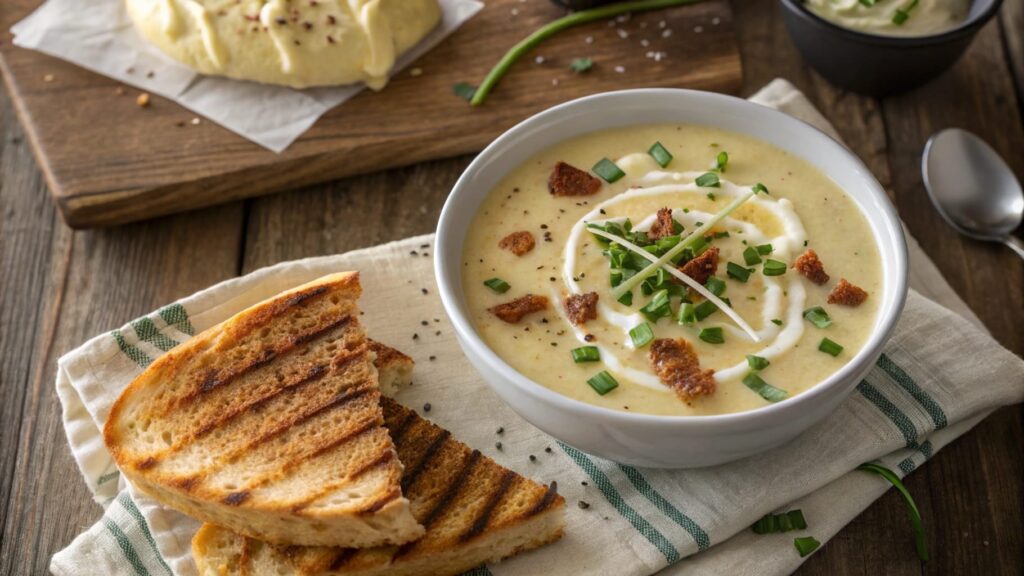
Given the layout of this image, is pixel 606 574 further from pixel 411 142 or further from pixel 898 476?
pixel 411 142

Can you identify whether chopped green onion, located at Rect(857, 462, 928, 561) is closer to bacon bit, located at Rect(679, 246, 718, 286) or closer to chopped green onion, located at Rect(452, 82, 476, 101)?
bacon bit, located at Rect(679, 246, 718, 286)

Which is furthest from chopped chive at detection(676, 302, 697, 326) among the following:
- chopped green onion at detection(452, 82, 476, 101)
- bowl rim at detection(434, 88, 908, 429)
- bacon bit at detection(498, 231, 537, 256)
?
chopped green onion at detection(452, 82, 476, 101)

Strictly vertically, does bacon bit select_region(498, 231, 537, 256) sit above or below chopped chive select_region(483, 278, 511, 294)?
above

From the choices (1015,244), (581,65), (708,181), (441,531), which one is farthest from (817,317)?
(581,65)

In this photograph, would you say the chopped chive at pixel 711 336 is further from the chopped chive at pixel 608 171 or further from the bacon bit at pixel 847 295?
the chopped chive at pixel 608 171

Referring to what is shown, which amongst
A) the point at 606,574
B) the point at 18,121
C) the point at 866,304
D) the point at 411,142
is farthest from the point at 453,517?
the point at 18,121

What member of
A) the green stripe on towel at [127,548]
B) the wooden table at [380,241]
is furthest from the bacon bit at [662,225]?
the green stripe on towel at [127,548]
